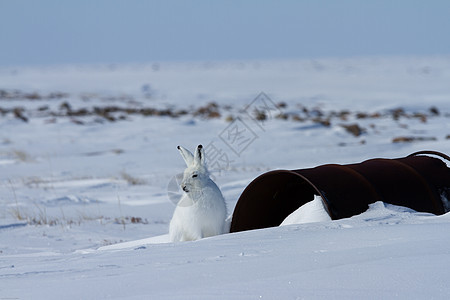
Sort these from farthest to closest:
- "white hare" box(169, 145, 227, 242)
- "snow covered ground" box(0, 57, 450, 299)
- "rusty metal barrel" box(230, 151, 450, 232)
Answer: "rusty metal barrel" box(230, 151, 450, 232), "white hare" box(169, 145, 227, 242), "snow covered ground" box(0, 57, 450, 299)

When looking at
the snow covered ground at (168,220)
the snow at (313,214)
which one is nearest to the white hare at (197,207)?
the snow covered ground at (168,220)

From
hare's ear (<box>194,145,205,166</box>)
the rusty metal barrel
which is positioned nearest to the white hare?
hare's ear (<box>194,145,205,166</box>)

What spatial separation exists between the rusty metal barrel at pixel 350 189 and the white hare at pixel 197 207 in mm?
523

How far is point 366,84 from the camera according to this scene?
57031mm

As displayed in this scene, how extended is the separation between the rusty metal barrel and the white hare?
52cm

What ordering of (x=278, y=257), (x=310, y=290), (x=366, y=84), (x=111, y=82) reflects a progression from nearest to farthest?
(x=310, y=290) → (x=278, y=257) → (x=366, y=84) → (x=111, y=82)

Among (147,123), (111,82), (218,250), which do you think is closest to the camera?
(218,250)

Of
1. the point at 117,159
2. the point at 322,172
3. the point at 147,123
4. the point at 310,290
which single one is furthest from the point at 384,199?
the point at 147,123

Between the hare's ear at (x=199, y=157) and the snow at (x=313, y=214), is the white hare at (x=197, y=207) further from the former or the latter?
the snow at (x=313, y=214)

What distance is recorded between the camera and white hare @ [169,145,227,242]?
6008 millimetres

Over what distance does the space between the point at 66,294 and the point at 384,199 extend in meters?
3.38

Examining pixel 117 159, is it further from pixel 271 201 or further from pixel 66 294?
pixel 66 294

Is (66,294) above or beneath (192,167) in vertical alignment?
beneath

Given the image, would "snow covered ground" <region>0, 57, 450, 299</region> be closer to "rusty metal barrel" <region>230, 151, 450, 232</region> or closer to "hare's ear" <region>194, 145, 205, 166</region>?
"rusty metal barrel" <region>230, 151, 450, 232</region>
